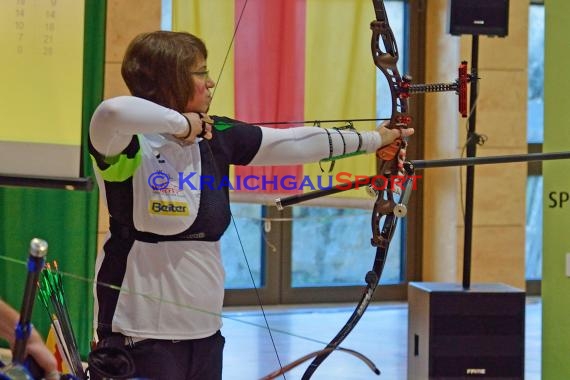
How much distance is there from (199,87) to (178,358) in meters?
0.46

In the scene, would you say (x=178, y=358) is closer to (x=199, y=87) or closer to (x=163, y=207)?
(x=163, y=207)

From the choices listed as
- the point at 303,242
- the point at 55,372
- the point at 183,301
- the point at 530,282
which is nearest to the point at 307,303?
the point at 303,242

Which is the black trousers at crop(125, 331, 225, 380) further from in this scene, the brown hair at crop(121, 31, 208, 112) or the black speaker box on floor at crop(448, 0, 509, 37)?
the black speaker box on floor at crop(448, 0, 509, 37)

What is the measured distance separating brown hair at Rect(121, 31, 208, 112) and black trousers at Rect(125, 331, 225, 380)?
0.40 meters

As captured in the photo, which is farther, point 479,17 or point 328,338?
point 328,338

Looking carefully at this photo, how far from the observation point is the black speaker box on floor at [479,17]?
3.15m

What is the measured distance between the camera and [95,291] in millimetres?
1653

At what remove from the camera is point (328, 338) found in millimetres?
4039

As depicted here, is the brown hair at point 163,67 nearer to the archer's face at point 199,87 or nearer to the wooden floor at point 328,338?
the archer's face at point 199,87

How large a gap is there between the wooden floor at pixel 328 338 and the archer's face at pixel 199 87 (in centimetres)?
44

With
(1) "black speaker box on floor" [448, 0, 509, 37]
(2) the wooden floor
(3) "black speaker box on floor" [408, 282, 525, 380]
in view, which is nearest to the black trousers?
(2) the wooden floor

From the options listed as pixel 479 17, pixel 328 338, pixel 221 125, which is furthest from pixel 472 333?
pixel 221 125

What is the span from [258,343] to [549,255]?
1321 millimetres

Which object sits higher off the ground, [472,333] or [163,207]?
[163,207]
